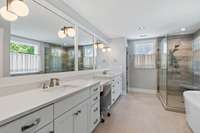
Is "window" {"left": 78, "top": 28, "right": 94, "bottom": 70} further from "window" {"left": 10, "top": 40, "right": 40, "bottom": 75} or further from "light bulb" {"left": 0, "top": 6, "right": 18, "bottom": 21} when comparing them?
"light bulb" {"left": 0, "top": 6, "right": 18, "bottom": 21}

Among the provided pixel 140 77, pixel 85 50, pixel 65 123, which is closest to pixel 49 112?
pixel 65 123

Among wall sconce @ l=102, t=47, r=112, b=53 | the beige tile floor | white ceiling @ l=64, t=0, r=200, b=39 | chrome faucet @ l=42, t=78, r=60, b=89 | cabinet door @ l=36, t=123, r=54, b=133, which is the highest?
white ceiling @ l=64, t=0, r=200, b=39

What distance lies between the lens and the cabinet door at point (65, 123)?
116 centimetres

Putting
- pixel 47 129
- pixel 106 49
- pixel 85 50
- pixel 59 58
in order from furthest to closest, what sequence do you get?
pixel 106 49 < pixel 85 50 < pixel 59 58 < pixel 47 129

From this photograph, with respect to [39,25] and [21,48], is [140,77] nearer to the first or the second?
[39,25]

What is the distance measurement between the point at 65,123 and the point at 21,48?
3.50ft

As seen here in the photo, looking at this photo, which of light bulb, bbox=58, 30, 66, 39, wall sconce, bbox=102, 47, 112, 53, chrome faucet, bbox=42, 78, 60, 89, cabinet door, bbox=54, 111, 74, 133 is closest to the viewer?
cabinet door, bbox=54, 111, 74, 133

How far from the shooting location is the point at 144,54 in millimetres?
5281

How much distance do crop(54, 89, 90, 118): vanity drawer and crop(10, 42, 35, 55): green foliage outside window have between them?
854 mm

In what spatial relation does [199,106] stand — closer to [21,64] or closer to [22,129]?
[22,129]

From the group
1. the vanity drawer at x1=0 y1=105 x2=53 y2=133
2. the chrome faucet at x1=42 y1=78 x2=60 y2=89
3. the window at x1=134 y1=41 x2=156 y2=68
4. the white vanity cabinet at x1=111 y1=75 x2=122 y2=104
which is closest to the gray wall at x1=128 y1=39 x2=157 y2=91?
the window at x1=134 y1=41 x2=156 y2=68

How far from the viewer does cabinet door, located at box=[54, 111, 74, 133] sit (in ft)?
3.80

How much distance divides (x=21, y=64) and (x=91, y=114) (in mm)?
1243

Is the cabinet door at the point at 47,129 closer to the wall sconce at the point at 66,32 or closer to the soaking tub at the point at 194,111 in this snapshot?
the wall sconce at the point at 66,32
